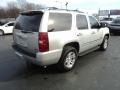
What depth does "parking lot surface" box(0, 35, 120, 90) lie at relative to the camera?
4.42m

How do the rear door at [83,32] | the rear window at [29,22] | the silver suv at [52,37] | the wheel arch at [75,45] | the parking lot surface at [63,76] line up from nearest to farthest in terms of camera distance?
the parking lot surface at [63,76], the silver suv at [52,37], the rear window at [29,22], the wheel arch at [75,45], the rear door at [83,32]

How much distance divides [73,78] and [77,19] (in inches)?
78.3

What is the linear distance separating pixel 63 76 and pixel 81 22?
2018 millimetres

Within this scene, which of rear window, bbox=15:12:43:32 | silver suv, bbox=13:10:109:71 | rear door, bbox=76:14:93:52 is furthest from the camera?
rear door, bbox=76:14:93:52

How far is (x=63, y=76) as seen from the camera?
5086 mm

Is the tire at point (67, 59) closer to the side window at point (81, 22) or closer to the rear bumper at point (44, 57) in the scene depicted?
the rear bumper at point (44, 57)

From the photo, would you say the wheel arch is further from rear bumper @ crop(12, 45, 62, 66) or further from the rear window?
the rear window

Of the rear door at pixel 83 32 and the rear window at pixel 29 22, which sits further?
the rear door at pixel 83 32

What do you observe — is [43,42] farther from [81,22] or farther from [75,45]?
[81,22]

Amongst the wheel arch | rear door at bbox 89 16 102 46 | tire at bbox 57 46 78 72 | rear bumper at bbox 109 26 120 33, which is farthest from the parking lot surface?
rear bumper at bbox 109 26 120 33

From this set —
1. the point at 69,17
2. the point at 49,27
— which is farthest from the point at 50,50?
the point at 69,17

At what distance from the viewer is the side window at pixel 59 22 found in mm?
4770

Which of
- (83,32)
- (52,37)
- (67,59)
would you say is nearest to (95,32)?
(83,32)

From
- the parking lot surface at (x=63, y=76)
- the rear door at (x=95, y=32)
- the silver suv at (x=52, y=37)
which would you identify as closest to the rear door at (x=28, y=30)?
the silver suv at (x=52, y=37)
